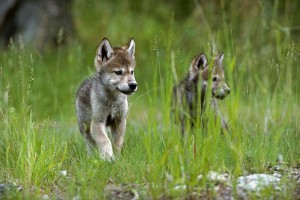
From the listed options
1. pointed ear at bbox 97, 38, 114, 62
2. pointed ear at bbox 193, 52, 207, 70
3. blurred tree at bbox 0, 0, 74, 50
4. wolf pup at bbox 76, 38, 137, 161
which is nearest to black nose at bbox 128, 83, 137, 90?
wolf pup at bbox 76, 38, 137, 161

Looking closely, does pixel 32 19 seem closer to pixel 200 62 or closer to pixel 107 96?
pixel 200 62

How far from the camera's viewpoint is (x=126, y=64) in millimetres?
8305

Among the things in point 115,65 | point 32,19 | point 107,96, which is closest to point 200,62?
point 115,65

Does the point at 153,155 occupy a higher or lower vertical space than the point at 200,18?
lower

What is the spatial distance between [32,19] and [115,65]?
710cm

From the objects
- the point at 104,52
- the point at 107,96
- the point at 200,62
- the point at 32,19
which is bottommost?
the point at 107,96

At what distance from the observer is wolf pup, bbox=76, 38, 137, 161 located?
8.00m

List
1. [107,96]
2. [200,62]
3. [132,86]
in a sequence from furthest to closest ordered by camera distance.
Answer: [200,62] < [107,96] < [132,86]

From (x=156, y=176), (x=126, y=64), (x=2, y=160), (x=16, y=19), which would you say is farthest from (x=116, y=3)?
(x=156, y=176)

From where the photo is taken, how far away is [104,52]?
8469 millimetres

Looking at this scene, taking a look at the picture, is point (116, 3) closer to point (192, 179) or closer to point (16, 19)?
point (16, 19)

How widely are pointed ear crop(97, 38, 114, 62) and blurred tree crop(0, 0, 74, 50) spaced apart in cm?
654

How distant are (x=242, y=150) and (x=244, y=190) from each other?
0.73 metres

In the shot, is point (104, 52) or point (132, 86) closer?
point (132, 86)
